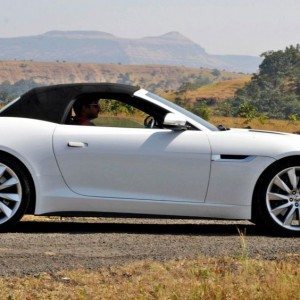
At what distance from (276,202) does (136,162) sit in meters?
1.38

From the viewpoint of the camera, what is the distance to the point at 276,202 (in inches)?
328

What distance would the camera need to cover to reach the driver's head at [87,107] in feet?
27.9

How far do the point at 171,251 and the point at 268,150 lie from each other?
1536mm

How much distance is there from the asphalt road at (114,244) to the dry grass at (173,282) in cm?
30

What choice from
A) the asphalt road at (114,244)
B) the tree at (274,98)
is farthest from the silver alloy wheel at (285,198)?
the tree at (274,98)

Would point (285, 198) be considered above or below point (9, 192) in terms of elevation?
above

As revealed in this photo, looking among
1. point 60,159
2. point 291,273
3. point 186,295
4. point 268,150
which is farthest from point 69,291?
point 268,150

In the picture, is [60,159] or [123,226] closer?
[60,159]

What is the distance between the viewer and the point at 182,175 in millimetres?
8234

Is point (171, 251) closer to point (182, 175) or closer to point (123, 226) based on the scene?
point (182, 175)

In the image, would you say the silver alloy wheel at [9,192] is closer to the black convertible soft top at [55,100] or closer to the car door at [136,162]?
the car door at [136,162]

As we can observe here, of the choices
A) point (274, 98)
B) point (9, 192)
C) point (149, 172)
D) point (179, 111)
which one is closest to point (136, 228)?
point (149, 172)

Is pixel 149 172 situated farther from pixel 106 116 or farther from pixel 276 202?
pixel 276 202

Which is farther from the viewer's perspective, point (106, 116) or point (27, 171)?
point (106, 116)
